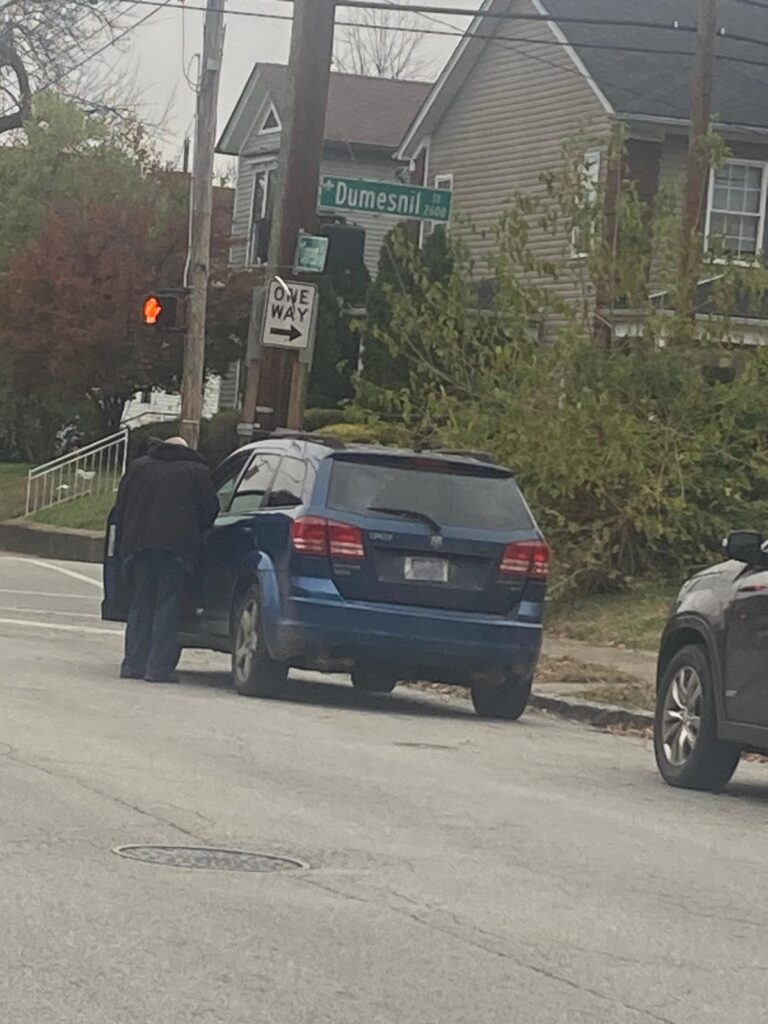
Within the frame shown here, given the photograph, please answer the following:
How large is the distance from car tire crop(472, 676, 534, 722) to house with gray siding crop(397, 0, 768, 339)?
19.7 m

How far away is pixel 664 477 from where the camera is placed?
22.7 meters

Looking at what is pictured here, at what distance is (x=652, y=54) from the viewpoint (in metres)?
37.9

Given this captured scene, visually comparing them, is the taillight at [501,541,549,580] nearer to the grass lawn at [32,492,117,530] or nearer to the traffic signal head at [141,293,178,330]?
the traffic signal head at [141,293,178,330]

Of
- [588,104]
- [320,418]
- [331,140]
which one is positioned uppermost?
[331,140]

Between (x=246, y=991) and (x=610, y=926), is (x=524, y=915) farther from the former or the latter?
(x=246, y=991)

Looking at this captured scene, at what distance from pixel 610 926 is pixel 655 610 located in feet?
46.6

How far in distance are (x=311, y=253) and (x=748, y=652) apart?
11249mm

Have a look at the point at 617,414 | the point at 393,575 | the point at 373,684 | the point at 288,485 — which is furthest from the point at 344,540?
the point at 617,414

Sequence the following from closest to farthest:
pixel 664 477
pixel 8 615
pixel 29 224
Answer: pixel 8 615 → pixel 664 477 → pixel 29 224

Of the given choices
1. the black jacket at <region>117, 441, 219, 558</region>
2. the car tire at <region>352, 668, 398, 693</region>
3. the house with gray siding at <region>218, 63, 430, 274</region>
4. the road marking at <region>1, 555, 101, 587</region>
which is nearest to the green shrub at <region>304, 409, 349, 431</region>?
the road marking at <region>1, 555, 101, 587</region>

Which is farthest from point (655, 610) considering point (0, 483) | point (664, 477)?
point (0, 483)

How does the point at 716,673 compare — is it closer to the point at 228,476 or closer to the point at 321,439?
the point at 321,439

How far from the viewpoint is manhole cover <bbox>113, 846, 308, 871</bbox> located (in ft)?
27.8

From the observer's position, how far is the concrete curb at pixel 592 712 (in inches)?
629
